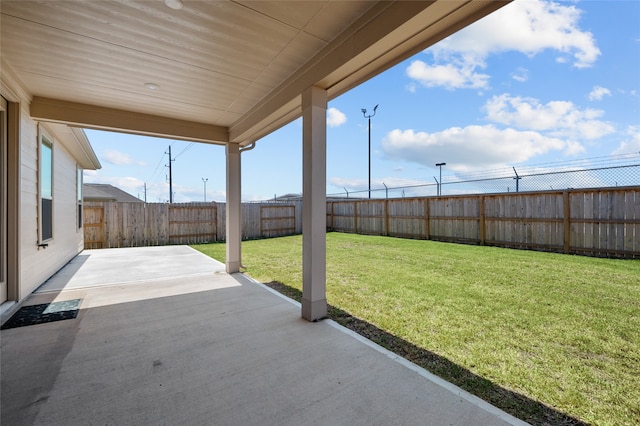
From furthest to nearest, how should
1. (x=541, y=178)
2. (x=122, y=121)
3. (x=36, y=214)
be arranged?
(x=541, y=178) → (x=122, y=121) → (x=36, y=214)

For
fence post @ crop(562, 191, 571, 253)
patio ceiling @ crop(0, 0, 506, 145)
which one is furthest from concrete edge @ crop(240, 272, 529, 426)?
fence post @ crop(562, 191, 571, 253)

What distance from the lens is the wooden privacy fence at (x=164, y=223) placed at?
→ 9484mm

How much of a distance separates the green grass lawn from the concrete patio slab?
338 millimetres

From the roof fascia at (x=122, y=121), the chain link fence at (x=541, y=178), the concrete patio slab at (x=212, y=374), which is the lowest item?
the concrete patio slab at (x=212, y=374)

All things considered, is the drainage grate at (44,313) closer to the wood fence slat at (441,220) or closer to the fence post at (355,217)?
the wood fence slat at (441,220)

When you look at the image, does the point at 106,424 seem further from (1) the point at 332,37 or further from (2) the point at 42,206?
(2) the point at 42,206

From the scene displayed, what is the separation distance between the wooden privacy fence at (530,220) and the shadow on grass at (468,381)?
720cm

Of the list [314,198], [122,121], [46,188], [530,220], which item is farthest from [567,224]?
[46,188]

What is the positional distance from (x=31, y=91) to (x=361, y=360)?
5.35m

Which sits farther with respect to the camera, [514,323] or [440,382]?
[514,323]

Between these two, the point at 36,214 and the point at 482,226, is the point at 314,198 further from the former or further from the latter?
the point at 482,226

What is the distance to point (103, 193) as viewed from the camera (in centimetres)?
2020

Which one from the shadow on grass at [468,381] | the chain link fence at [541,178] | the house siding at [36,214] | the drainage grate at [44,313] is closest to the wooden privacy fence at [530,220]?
the chain link fence at [541,178]

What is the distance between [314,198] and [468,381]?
2.14 meters
